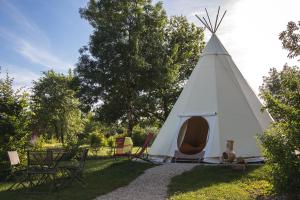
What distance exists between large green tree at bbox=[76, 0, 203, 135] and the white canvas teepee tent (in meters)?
6.06

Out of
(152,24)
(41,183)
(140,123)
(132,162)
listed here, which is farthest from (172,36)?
(41,183)

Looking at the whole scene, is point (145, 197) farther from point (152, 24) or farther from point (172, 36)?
point (172, 36)

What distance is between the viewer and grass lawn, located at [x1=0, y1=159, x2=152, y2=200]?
8.52 metres

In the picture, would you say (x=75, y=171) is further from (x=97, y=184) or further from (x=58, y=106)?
(x=58, y=106)

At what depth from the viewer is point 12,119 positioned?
12.0 m

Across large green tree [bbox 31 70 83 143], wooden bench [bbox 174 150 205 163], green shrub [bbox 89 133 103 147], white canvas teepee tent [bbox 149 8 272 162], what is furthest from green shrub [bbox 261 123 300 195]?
large green tree [bbox 31 70 83 143]

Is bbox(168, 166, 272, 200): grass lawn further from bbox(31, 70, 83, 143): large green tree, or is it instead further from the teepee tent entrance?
bbox(31, 70, 83, 143): large green tree

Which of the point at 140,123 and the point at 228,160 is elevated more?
the point at 140,123

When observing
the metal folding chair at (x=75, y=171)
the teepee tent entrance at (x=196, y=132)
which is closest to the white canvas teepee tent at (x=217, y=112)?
the teepee tent entrance at (x=196, y=132)

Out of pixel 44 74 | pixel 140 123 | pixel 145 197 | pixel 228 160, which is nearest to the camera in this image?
pixel 145 197

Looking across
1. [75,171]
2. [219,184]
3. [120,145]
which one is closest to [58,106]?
[120,145]

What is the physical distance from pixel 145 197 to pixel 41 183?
341 centimetres

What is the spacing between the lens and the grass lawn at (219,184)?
318 inches

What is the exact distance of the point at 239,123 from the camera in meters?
14.0
